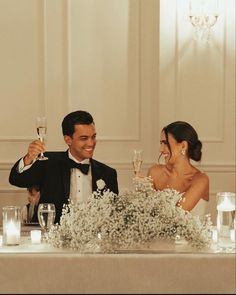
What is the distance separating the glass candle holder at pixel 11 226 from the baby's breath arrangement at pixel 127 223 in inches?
7.3

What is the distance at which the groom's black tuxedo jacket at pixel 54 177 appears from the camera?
3748 millimetres

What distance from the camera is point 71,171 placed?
3891 mm

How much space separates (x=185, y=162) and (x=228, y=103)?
1485 millimetres

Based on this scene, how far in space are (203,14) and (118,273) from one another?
10.1 feet

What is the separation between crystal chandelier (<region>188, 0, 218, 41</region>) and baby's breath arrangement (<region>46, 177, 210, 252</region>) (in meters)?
2.66

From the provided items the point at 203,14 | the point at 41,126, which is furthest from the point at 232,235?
the point at 203,14

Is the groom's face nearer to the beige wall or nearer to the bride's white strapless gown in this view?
the bride's white strapless gown

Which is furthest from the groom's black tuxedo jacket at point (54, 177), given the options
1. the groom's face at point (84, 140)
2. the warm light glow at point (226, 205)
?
the warm light glow at point (226, 205)

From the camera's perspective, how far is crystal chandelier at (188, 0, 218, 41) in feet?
16.1

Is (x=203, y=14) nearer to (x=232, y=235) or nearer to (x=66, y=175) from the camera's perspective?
(x=66, y=175)

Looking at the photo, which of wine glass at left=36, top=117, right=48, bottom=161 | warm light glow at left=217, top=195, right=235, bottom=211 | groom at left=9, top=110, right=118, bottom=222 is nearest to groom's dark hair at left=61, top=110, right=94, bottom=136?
groom at left=9, top=110, right=118, bottom=222

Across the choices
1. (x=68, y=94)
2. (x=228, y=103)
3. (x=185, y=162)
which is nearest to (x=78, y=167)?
(x=185, y=162)

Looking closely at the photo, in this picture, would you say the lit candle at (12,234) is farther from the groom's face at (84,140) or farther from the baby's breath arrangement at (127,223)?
the groom's face at (84,140)

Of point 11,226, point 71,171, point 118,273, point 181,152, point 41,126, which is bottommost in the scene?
point 118,273
